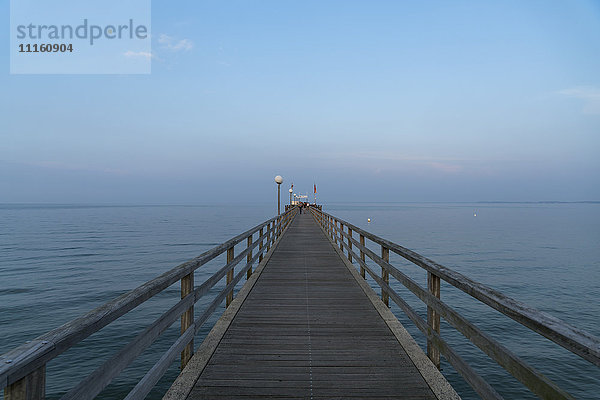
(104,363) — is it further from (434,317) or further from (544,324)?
(434,317)

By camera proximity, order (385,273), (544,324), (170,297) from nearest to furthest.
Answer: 1. (544,324)
2. (385,273)
3. (170,297)

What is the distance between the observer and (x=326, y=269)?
9.04 m

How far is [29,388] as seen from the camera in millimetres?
1437

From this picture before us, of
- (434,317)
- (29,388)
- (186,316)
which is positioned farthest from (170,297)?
(29,388)

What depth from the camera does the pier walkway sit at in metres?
3.16

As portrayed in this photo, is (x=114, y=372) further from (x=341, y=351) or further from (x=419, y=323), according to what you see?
(x=419, y=323)

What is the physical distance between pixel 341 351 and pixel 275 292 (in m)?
2.83

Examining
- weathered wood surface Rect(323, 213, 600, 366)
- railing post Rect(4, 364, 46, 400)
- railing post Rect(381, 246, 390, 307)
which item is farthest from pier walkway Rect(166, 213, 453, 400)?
railing post Rect(4, 364, 46, 400)

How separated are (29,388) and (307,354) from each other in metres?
2.89

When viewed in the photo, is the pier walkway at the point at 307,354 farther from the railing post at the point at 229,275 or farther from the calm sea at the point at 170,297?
the calm sea at the point at 170,297

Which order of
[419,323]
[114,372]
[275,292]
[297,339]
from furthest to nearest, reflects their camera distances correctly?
[275,292]
[297,339]
[419,323]
[114,372]

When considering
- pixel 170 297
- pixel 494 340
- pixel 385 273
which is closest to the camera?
pixel 494 340

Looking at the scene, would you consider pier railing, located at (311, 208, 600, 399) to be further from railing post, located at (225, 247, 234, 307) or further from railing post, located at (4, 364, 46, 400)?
railing post, located at (225, 247, 234, 307)

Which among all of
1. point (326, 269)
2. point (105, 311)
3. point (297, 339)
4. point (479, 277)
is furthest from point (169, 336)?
point (479, 277)
